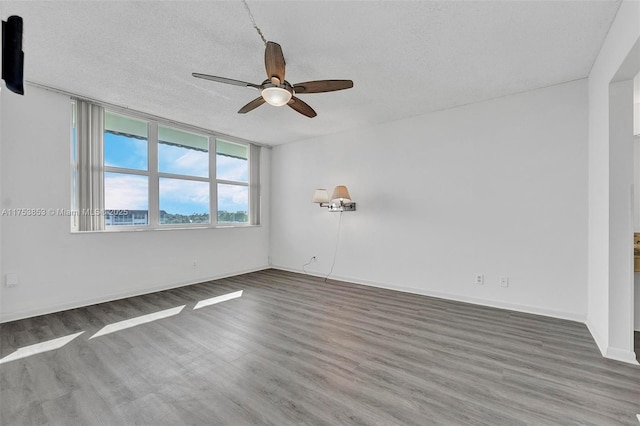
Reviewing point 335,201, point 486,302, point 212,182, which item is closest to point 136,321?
point 212,182

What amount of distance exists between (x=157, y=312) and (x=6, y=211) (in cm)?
200

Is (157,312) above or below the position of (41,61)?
below

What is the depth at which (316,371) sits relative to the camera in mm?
2152

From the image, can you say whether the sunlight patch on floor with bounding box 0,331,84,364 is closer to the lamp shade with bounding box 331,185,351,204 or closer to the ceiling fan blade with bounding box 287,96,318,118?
the ceiling fan blade with bounding box 287,96,318,118

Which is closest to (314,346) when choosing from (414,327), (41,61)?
(414,327)

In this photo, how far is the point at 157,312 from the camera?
11.2 ft

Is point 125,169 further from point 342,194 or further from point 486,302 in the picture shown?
point 486,302

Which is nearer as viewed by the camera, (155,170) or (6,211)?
(6,211)

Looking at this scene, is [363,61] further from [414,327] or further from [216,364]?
[216,364]

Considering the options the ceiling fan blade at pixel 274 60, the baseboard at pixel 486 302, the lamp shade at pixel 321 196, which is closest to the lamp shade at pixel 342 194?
the lamp shade at pixel 321 196

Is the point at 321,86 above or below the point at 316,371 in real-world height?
above

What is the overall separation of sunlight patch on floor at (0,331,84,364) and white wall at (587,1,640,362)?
4.89 m

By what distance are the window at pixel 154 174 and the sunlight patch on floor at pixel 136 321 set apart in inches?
60.2

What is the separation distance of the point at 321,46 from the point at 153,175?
3454 mm
